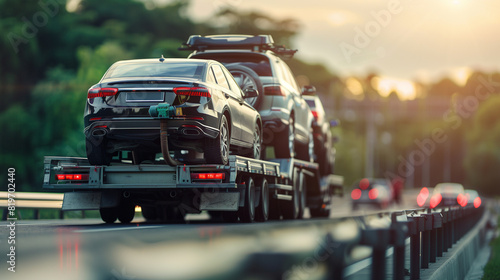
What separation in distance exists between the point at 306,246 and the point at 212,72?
985 cm

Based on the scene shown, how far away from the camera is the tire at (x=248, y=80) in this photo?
1662 centimetres

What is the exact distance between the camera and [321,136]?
21.3 meters

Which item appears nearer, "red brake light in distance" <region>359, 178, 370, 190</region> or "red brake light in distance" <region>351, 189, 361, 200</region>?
"red brake light in distance" <region>351, 189, 361, 200</region>

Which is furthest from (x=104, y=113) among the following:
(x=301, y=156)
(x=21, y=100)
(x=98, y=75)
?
(x=21, y=100)

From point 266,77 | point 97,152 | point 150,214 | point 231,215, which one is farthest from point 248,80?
point 97,152

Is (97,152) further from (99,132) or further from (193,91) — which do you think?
(193,91)

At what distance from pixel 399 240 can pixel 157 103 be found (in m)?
7.06

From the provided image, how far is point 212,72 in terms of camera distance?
46.3 feet

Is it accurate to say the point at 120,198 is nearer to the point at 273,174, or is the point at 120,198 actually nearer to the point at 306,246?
the point at 273,174

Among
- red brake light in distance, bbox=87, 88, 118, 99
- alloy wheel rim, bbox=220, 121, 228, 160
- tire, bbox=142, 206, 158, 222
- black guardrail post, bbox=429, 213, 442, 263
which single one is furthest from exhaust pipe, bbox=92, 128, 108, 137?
tire, bbox=142, 206, 158, 222

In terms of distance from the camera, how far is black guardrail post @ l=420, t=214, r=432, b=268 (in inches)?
389

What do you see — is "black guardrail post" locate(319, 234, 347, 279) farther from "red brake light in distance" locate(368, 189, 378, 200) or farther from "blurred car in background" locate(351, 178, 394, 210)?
"red brake light in distance" locate(368, 189, 378, 200)

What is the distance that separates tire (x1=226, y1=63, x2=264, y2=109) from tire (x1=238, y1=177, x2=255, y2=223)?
2.21 meters

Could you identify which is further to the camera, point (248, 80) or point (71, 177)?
point (248, 80)
